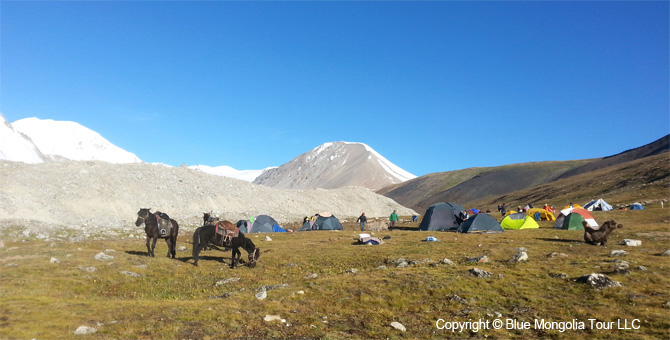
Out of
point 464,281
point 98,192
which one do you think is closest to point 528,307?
point 464,281

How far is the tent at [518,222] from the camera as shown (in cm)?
4284

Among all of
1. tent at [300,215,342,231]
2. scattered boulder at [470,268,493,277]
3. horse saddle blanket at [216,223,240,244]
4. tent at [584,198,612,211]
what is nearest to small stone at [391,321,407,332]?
scattered boulder at [470,268,493,277]

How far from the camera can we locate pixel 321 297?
15.1 metres

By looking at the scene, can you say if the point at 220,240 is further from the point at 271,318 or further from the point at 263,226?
the point at 263,226

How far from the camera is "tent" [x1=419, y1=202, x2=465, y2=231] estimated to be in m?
45.2

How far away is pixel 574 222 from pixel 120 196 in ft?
207

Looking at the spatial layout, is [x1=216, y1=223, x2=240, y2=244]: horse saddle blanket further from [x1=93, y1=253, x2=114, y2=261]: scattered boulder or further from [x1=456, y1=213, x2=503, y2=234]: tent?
[x1=456, y1=213, x2=503, y2=234]: tent

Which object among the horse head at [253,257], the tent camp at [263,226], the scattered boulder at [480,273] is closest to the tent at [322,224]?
the tent camp at [263,226]

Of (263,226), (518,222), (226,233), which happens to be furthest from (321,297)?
(263,226)

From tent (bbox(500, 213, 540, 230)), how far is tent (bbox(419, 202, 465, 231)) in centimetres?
539

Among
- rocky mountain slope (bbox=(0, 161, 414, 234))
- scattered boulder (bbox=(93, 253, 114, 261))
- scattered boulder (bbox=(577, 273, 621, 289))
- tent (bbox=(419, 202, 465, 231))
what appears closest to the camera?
scattered boulder (bbox=(577, 273, 621, 289))

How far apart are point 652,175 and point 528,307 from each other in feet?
345

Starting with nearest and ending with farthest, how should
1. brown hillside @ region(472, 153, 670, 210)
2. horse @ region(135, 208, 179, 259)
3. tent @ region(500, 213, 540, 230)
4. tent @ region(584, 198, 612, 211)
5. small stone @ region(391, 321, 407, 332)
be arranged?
small stone @ region(391, 321, 407, 332) → horse @ region(135, 208, 179, 259) → tent @ region(500, 213, 540, 230) → tent @ region(584, 198, 612, 211) → brown hillside @ region(472, 153, 670, 210)

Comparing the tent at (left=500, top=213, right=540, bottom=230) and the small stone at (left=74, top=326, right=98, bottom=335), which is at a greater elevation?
the tent at (left=500, top=213, right=540, bottom=230)
